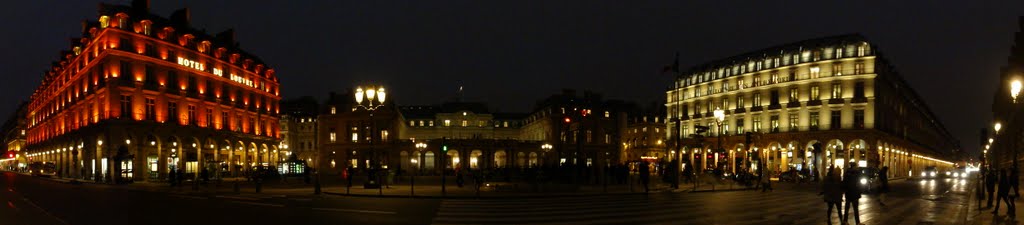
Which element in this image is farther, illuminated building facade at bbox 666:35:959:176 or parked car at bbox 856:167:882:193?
illuminated building facade at bbox 666:35:959:176

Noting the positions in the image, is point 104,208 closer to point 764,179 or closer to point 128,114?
→ point 764,179

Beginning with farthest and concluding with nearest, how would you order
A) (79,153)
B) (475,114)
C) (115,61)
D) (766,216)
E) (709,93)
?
(475,114), (709,93), (79,153), (115,61), (766,216)

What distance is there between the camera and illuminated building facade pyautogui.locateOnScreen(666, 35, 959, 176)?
79.2 metres

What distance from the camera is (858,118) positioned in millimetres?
79188

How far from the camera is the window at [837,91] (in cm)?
8038

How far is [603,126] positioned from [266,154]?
2011 inches

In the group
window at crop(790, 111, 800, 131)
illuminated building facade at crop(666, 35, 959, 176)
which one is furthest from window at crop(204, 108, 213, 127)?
window at crop(790, 111, 800, 131)

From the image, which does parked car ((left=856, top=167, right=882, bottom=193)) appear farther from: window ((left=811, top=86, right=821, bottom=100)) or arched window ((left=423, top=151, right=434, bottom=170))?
arched window ((left=423, top=151, right=434, bottom=170))

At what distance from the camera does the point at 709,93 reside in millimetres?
99625

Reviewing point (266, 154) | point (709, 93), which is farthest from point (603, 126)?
point (266, 154)

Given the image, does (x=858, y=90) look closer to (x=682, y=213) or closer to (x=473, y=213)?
(x=682, y=213)

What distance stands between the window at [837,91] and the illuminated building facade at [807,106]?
5 cm

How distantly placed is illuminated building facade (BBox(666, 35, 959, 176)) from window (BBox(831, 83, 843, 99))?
5 cm

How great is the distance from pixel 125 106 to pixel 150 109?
10.3 feet
